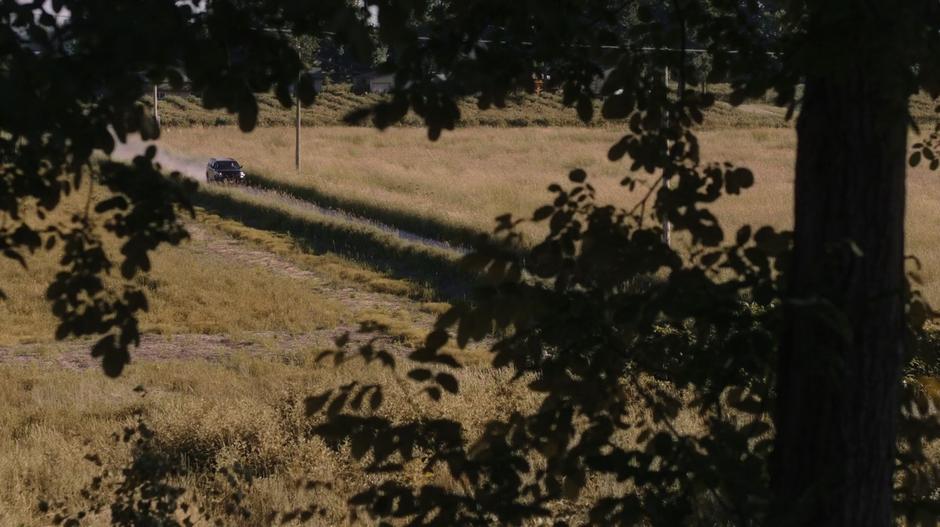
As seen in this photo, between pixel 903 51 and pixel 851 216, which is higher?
pixel 903 51

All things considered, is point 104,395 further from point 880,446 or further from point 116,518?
point 880,446

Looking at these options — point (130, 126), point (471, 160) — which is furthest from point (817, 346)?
point (471, 160)

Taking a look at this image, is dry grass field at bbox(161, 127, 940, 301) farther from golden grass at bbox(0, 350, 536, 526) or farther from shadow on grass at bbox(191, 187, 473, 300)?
golden grass at bbox(0, 350, 536, 526)

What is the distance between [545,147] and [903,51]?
2094 inches

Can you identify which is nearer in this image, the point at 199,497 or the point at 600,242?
the point at 600,242

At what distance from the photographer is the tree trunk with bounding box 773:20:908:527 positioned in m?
2.50

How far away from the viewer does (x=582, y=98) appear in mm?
3320

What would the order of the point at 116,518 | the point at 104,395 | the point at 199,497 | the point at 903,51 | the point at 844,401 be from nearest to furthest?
the point at 903,51 → the point at 844,401 → the point at 116,518 → the point at 199,497 → the point at 104,395

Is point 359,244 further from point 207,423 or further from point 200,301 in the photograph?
point 207,423

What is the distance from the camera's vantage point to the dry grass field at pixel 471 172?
88.9ft

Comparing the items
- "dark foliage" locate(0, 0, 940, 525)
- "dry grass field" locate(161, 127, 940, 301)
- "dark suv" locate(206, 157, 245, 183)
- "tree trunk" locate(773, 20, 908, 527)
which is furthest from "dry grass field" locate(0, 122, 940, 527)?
"dark suv" locate(206, 157, 245, 183)

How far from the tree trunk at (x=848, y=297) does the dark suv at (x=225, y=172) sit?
120 feet

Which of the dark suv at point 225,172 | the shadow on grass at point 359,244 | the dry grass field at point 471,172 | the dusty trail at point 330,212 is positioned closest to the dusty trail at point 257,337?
the dusty trail at point 330,212

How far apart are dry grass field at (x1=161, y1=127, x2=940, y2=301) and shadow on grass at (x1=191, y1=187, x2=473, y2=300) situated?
5.35 ft
